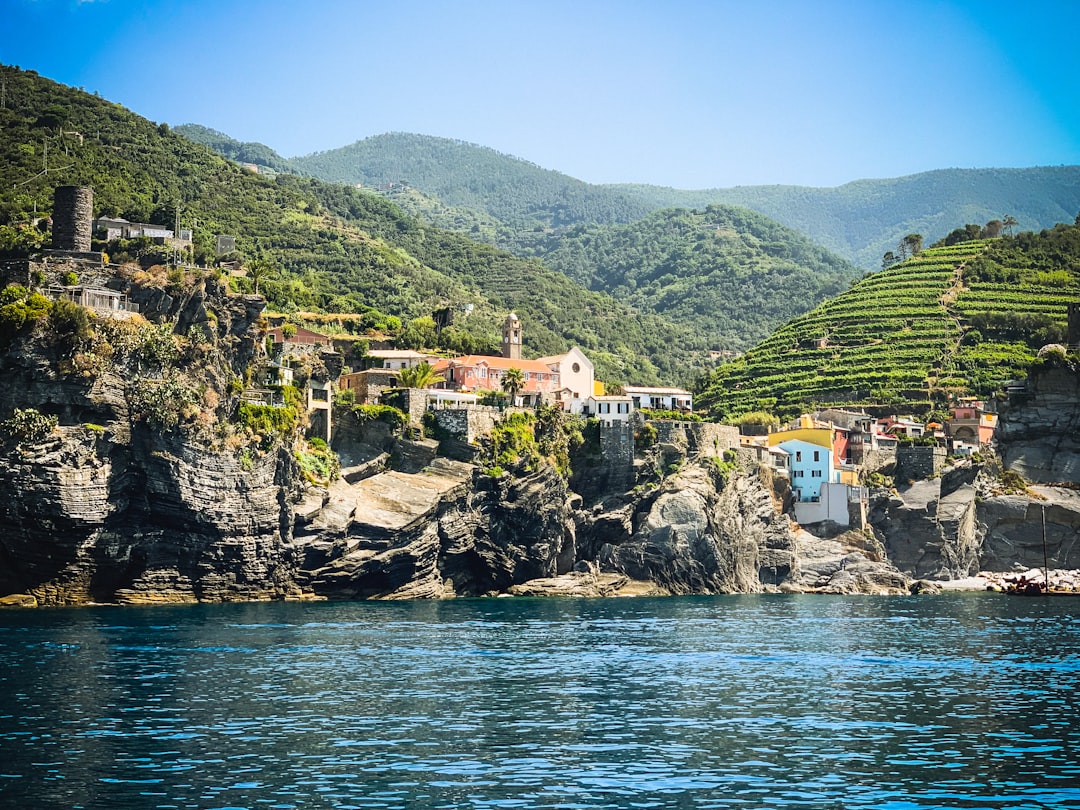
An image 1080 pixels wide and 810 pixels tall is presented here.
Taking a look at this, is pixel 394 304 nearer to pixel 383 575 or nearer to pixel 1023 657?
pixel 383 575

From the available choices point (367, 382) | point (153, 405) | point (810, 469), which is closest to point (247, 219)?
point (367, 382)

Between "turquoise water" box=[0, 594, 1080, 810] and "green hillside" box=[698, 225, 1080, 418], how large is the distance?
68.5m

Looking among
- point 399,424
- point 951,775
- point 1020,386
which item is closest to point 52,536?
point 399,424

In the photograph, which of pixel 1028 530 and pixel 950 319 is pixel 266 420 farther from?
pixel 950 319

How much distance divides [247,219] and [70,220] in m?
65.2

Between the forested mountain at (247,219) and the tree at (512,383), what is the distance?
26461 millimetres

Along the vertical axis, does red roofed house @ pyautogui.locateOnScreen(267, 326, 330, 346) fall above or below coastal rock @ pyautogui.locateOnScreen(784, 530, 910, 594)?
above

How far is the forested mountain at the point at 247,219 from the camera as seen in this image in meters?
115

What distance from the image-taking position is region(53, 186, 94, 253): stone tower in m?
92.0

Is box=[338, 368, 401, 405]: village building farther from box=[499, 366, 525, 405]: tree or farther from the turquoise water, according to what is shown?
the turquoise water

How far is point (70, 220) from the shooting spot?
303ft

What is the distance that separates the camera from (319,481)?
8625 cm

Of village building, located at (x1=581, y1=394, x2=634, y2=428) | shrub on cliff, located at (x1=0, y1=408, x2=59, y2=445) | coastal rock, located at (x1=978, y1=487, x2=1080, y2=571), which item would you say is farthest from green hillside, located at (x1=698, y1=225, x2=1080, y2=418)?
shrub on cliff, located at (x1=0, y1=408, x2=59, y2=445)

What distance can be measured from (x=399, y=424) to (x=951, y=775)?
207 ft
